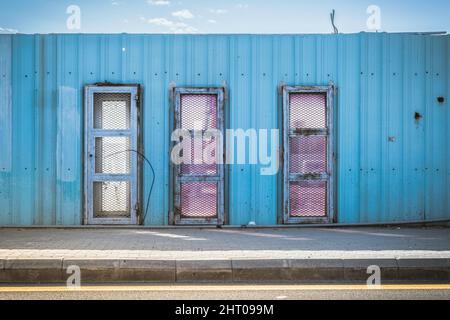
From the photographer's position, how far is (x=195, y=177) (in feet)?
32.0

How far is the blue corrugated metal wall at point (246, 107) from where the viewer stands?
31.7 feet

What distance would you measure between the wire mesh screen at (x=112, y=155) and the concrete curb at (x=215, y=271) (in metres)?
3.45

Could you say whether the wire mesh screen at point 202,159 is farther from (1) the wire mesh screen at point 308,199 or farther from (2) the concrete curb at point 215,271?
(2) the concrete curb at point 215,271

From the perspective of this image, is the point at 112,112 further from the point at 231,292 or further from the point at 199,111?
the point at 231,292

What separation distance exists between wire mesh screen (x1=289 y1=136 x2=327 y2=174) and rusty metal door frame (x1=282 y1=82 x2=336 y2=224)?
0.30 ft

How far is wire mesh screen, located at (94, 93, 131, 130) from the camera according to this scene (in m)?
9.77

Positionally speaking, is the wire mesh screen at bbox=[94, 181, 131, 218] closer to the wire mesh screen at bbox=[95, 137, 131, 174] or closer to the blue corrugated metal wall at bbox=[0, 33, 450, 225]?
the wire mesh screen at bbox=[95, 137, 131, 174]

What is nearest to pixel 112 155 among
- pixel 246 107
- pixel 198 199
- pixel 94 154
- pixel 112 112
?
pixel 94 154

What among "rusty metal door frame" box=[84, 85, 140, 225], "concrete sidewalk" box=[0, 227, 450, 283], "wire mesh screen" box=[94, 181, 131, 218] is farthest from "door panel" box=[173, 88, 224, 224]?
"concrete sidewalk" box=[0, 227, 450, 283]

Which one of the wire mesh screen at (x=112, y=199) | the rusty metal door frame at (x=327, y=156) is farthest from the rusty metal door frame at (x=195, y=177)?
the rusty metal door frame at (x=327, y=156)

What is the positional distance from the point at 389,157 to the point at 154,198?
436cm

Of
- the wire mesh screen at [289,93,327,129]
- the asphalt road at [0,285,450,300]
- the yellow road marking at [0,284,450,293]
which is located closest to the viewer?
the asphalt road at [0,285,450,300]

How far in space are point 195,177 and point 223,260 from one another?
3351mm
